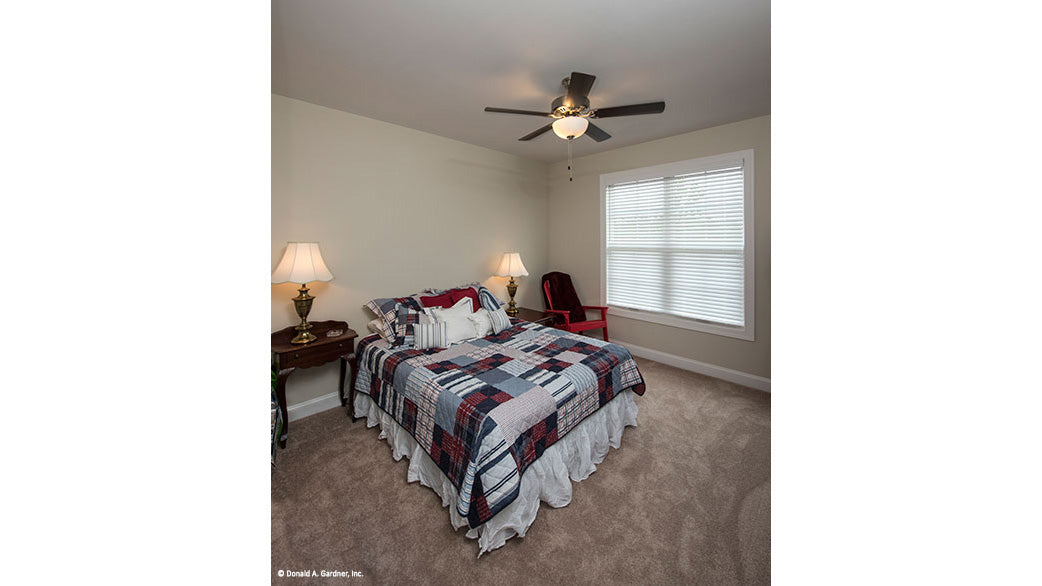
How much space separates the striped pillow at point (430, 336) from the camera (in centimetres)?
261

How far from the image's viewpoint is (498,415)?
1.69 metres

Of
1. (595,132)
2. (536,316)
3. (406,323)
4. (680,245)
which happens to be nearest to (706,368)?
(680,245)

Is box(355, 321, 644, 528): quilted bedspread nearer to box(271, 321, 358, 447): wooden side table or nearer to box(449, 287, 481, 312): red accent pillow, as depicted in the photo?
box(271, 321, 358, 447): wooden side table

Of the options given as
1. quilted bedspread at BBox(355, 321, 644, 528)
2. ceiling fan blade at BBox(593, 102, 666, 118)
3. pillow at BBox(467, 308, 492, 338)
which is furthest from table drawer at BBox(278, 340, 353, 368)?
ceiling fan blade at BBox(593, 102, 666, 118)

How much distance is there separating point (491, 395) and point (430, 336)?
974mm

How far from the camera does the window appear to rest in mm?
3260

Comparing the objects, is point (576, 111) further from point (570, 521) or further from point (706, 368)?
point (706, 368)

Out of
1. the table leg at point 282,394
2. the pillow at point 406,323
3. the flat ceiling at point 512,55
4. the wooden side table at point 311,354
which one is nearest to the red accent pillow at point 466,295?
the pillow at point 406,323

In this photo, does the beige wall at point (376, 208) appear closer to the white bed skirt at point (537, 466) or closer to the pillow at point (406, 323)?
the pillow at point (406, 323)
